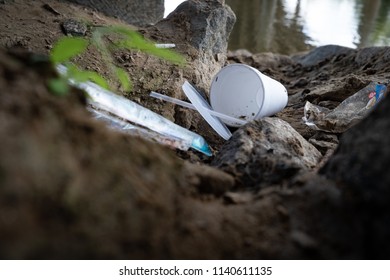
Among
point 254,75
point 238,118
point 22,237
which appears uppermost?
point 22,237

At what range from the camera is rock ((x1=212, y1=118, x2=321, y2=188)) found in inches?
51.3

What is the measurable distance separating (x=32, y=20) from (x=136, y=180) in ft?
9.46

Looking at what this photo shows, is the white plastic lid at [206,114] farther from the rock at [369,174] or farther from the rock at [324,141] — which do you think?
the rock at [369,174]

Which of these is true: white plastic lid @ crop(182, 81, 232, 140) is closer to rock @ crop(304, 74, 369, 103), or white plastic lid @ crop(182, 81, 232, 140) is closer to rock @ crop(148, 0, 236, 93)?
rock @ crop(148, 0, 236, 93)

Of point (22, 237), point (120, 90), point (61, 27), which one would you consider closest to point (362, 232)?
point (22, 237)

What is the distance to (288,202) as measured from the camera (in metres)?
0.94

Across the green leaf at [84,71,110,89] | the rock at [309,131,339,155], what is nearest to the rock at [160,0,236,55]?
the rock at [309,131,339,155]

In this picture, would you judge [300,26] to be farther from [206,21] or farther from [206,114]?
[206,114]

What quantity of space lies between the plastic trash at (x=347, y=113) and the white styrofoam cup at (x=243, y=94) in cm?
27

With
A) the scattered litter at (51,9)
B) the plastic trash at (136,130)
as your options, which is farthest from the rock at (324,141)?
the scattered litter at (51,9)

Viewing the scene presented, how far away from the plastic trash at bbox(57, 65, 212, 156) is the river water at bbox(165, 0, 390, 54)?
16.3 ft

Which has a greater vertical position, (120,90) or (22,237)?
(22,237)

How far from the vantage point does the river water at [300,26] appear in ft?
25.9

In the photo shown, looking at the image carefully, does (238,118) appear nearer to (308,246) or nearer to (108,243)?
(308,246)
